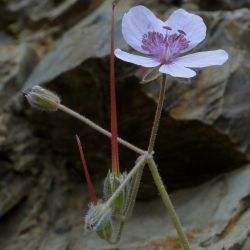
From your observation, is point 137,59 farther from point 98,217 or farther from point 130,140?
point 130,140

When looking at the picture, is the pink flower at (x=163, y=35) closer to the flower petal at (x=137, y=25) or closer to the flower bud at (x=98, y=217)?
the flower petal at (x=137, y=25)

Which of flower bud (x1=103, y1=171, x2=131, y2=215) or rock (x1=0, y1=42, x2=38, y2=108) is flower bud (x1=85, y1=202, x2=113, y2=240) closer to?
flower bud (x1=103, y1=171, x2=131, y2=215)

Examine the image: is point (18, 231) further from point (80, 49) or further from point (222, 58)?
point (222, 58)

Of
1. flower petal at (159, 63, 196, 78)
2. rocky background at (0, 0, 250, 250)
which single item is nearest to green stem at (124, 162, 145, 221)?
flower petal at (159, 63, 196, 78)

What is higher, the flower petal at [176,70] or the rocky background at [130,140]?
the flower petal at [176,70]

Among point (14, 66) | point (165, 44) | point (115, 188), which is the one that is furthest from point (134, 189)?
point (14, 66)

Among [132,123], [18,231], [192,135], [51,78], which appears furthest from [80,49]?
[18,231]

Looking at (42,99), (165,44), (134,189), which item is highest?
(165,44)

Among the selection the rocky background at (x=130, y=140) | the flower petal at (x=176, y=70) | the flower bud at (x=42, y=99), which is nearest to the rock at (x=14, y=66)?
the rocky background at (x=130, y=140)
